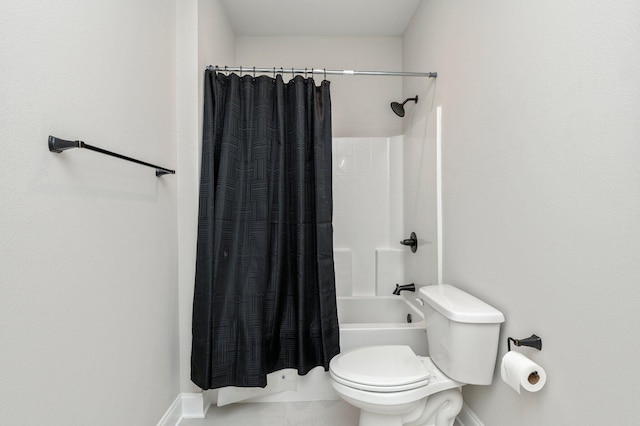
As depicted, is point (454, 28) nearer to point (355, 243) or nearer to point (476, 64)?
point (476, 64)

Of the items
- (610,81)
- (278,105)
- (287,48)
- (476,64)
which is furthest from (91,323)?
(287,48)

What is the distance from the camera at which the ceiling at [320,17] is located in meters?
2.38

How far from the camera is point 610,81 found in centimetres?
86

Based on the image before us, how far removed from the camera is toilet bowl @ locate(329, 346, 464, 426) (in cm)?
143

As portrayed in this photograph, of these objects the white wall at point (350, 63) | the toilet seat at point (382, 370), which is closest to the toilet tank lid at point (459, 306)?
the toilet seat at point (382, 370)

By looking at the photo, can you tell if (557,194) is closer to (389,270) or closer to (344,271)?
(389,270)

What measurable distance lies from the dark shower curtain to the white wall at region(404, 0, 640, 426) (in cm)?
77

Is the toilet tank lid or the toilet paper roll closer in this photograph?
the toilet paper roll

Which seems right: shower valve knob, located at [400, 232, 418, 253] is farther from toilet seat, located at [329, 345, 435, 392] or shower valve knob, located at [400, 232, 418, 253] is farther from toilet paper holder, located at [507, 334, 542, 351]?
toilet paper holder, located at [507, 334, 542, 351]

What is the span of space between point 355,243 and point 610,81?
2.09 m

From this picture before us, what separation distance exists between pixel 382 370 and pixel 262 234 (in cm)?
90

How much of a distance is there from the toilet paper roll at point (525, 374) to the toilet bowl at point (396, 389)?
15.3 inches

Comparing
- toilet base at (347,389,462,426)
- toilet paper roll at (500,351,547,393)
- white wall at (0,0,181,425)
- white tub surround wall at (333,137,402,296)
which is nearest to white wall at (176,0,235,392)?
white wall at (0,0,181,425)

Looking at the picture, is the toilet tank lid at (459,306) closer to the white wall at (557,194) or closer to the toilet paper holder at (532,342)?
the white wall at (557,194)
